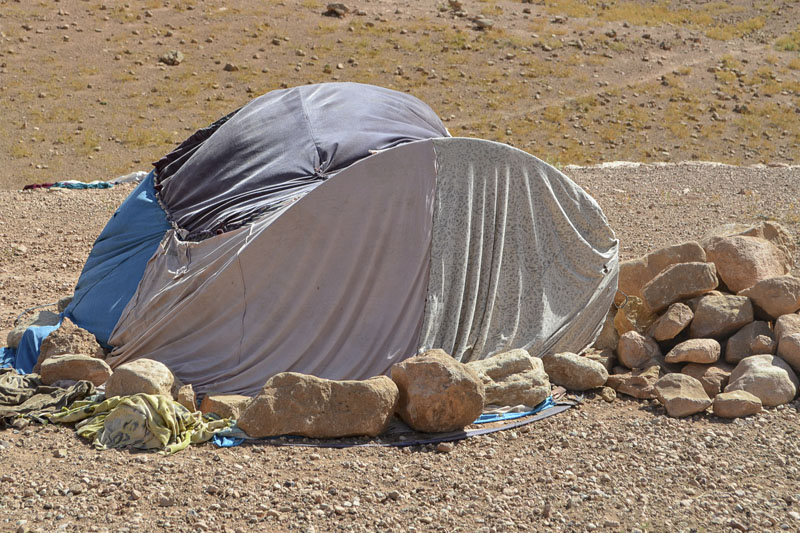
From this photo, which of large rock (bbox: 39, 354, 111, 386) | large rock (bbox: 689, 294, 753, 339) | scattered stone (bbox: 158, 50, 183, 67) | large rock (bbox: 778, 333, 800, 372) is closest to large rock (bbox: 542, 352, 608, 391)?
large rock (bbox: 689, 294, 753, 339)

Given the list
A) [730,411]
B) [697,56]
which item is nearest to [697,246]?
[730,411]

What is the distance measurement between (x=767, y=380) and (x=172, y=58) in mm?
17738

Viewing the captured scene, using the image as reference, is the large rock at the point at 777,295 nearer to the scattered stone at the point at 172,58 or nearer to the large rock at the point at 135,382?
the large rock at the point at 135,382

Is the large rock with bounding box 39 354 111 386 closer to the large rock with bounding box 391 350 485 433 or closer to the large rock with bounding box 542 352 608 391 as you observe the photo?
the large rock with bounding box 391 350 485 433

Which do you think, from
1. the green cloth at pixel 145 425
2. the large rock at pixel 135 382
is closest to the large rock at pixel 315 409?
the green cloth at pixel 145 425

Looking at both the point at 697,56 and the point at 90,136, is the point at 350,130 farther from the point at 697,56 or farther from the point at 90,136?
the point at 697,56

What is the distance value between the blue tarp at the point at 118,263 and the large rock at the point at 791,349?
4.17 m

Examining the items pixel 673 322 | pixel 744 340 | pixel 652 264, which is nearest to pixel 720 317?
pixel 744 340

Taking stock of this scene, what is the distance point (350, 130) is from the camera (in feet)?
20.6

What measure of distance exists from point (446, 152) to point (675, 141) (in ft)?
47.3

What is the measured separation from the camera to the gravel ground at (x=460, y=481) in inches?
148

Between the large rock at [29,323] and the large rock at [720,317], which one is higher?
the large rock at [720,317]

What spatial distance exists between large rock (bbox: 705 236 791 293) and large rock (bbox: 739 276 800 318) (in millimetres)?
275

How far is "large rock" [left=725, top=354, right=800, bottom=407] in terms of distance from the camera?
5043 mm
